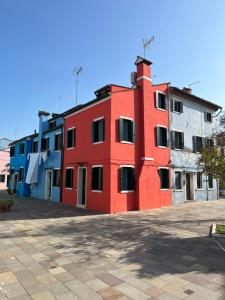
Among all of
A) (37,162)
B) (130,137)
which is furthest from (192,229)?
(37,162)

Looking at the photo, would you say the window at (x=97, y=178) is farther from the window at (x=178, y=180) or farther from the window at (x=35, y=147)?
the window at (x=35, y=147)

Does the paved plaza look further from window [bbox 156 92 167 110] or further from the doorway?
the doorway

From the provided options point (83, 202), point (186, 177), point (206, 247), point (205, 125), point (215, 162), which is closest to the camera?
point (206, 247)

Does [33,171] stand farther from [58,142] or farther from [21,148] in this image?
[21,148]

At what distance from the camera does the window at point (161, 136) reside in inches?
676

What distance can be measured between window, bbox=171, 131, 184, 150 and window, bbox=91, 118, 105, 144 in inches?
245

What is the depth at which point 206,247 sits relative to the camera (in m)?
7.30

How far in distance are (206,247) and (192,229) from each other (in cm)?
258

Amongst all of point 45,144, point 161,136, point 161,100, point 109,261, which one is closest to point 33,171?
point 45,144

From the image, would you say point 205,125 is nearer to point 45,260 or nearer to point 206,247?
point 206,247

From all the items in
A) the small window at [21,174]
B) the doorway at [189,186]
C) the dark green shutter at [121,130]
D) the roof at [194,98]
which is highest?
the roof at [194,98]

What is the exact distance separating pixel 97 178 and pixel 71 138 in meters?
4.90

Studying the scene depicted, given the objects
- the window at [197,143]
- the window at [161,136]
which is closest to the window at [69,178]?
the window at [161,136]

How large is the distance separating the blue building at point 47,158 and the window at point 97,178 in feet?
16.9
